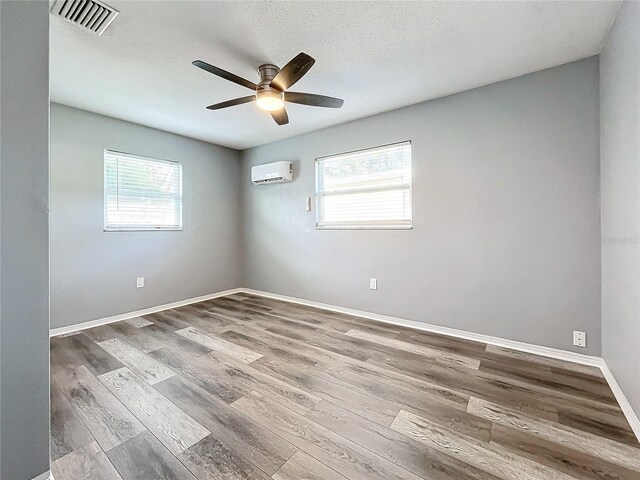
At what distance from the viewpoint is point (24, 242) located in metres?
1.07

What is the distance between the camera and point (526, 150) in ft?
7.95

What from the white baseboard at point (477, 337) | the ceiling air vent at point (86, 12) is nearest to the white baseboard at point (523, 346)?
the white baseboard at point (477, 337)

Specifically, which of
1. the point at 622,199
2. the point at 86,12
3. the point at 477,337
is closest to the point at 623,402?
the point at 477,337

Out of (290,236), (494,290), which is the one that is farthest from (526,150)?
(290,236)

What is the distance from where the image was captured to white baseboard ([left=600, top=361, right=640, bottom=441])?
1466 millimetres

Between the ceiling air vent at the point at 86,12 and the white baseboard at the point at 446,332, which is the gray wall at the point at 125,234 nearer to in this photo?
the white baseboard at the point at 446,332

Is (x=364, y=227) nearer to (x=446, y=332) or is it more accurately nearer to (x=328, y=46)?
(x=446, y=332)

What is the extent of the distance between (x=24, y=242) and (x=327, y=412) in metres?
1.66

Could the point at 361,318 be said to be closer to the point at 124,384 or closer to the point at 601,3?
the point at 124,384

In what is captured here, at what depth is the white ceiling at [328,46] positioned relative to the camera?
170cm

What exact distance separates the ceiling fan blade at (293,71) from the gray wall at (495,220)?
1.56 meters

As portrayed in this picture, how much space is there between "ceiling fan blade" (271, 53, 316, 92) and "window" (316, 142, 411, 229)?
158 cm

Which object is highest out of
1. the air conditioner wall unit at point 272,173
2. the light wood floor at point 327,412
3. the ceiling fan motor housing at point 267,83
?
the ceiling fan motor housing at point 267,83

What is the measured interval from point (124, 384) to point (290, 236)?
263 centimetres
